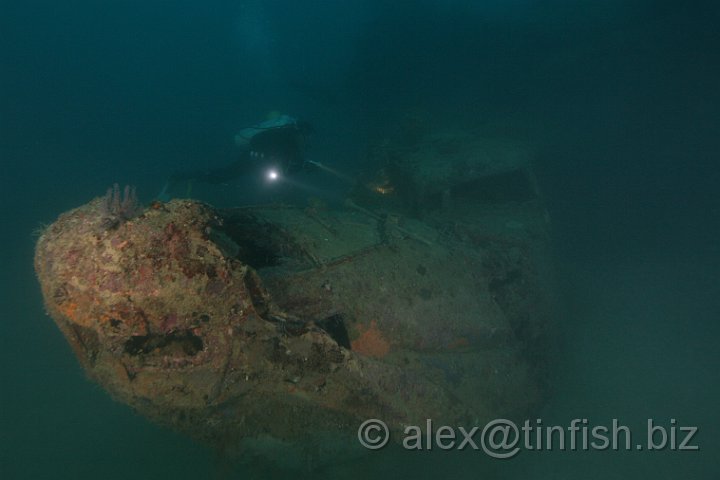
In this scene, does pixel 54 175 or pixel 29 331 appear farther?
pixel 54 175

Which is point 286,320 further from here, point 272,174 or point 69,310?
point 272,174

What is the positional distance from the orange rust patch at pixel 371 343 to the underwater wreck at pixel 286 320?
13 mm

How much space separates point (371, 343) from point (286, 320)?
0.99 meters

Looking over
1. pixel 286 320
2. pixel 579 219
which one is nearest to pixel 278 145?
pixel 286 320

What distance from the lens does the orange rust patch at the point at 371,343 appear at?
3021 mm

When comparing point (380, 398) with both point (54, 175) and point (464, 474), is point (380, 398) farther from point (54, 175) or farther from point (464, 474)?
point (54, 175)

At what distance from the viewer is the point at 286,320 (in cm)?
236

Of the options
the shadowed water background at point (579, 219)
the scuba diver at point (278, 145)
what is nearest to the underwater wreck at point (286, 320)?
the shadowed water background at point (579, 219)

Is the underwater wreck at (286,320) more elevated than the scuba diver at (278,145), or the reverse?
the scuba diver at (278,145)

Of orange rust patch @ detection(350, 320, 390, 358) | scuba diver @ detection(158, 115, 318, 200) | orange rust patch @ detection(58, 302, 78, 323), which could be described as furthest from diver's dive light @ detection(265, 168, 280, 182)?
orange rust patch @ detection(58, 302, 78, 323)

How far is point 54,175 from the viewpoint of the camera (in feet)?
163

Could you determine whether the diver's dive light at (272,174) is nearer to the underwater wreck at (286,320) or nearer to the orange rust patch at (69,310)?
the underwater wreck at (286,320)

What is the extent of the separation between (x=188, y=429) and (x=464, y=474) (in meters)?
3.50

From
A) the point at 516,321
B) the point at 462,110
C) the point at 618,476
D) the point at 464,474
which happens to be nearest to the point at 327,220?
the point at 516,321
